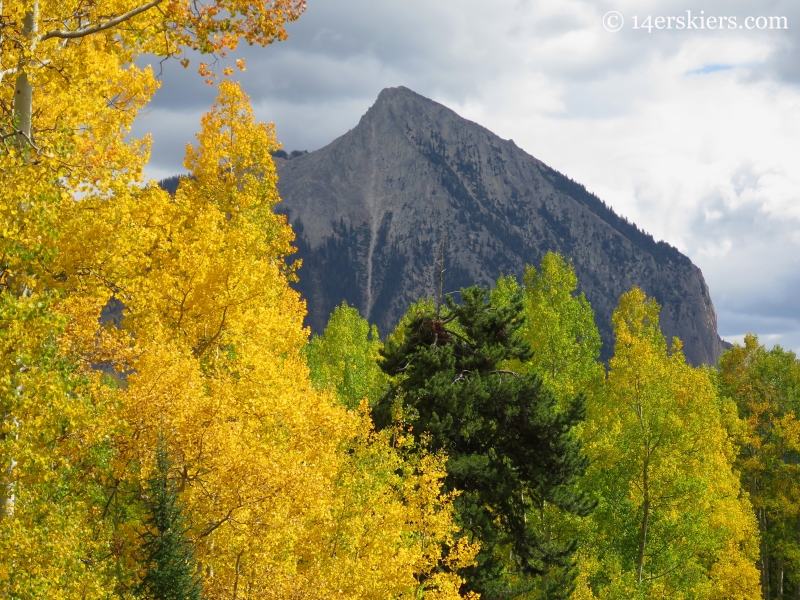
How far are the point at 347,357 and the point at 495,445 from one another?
3062 centimetres

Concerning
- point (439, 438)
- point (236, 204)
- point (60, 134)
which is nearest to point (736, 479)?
point (439, 438)

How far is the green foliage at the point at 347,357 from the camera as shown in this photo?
4322cm

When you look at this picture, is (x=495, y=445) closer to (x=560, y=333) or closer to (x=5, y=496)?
(x=560, y=333)

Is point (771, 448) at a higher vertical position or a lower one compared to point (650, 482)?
higher

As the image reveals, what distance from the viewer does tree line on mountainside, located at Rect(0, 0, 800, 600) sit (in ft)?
25.8

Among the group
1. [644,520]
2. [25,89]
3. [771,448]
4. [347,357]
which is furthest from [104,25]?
[347,357]

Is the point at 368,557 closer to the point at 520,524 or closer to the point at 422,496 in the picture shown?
the point at 422,496

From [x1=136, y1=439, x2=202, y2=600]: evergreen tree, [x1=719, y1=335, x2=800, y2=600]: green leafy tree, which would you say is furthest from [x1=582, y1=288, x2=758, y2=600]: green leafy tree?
[x1=136, y1=439, x2=202, y2=600]: evergreen tree

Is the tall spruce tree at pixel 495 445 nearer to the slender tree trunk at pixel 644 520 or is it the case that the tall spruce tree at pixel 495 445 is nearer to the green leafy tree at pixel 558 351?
the green leafy tree at pixel 558 351

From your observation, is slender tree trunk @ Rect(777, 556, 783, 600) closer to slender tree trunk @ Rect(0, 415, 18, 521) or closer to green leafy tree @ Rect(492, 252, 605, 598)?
green leafy tree @ Rect(492, 252, 605, 598)

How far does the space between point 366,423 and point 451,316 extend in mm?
6738

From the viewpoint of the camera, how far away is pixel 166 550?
12305mm

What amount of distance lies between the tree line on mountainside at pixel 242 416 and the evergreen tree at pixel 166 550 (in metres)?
0.06

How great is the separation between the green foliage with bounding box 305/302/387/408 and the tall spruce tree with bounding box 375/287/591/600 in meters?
16.6
